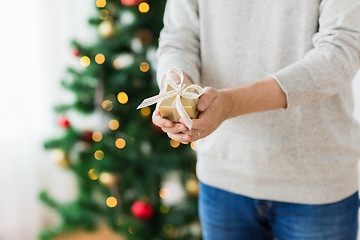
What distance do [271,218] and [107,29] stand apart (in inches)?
41.5

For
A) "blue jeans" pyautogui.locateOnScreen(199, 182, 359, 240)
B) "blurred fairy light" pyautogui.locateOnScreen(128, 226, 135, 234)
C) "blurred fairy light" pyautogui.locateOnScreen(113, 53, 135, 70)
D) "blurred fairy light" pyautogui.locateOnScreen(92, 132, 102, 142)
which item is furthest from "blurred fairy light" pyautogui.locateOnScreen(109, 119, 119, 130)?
"blue jeans" pyautogui.locateOnScreen(199, 182, 359, 240)

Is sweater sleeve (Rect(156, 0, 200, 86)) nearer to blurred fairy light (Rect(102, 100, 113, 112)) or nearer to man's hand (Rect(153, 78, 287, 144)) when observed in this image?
man's hand (Rect(153, 78, 287, 144))

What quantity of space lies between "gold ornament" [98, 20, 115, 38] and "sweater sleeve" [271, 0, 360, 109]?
3.37ft

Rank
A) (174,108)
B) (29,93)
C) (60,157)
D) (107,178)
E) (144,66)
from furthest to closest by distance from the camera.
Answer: (29,93) → (60,157) → (107,178) → (144,66) → (174,108)

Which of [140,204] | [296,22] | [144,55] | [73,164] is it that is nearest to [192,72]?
[296,22]

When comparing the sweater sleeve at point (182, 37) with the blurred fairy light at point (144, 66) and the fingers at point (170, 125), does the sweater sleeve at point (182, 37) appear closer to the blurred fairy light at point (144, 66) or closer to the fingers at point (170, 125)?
the fingers at point (170, 125)

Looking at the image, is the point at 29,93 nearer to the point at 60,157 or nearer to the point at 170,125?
the point at 60,157

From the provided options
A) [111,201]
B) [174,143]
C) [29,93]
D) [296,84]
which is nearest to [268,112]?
[296,84]

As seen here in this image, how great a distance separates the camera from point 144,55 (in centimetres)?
165

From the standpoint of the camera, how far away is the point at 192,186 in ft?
5.62

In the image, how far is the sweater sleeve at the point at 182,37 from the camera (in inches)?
37.6

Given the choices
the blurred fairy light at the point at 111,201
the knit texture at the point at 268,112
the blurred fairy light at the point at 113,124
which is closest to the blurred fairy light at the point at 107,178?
the blurred fairy light at the point at 111,201

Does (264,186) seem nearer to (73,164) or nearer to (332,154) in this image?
(332,154)

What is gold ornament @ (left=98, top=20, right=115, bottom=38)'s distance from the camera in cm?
159
